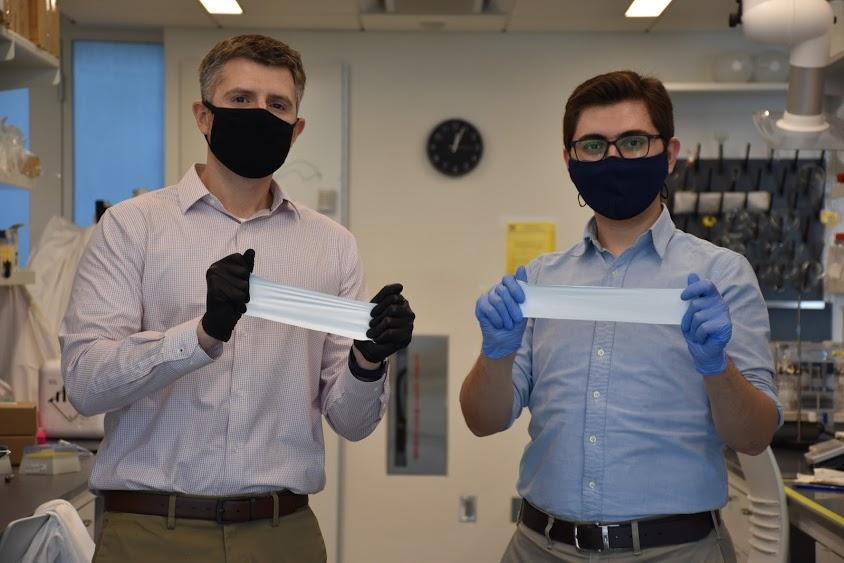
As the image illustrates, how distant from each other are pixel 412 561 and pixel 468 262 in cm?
153

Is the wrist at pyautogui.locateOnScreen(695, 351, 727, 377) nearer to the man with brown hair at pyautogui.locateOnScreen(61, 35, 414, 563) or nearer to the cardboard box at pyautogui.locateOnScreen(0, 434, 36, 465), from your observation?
the man with brown hair at pyautogui.locateOnScreen(61, 35, 414, 563)

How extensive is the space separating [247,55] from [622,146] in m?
0.76

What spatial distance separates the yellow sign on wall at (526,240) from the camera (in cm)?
516

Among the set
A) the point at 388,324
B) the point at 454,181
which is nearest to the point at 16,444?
the point at 388,324

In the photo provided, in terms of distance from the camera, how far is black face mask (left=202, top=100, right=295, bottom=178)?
6.61ft

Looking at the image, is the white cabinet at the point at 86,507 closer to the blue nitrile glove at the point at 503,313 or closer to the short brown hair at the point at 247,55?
the short brown hair at the point at 247,55

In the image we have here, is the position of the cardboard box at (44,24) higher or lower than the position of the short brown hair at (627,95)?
higher

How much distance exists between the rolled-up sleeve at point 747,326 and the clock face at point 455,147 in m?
3.27

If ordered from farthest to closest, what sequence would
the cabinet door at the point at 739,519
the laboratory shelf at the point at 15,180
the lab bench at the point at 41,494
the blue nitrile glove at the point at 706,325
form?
the cabinet door at the point at 739,519 → the laboratory shelf at the point at 15,180 → the lab bench at the point at 41,494 → the blue nitrile glove at the point at 706,325

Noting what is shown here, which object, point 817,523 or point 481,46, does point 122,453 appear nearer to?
point 817,523

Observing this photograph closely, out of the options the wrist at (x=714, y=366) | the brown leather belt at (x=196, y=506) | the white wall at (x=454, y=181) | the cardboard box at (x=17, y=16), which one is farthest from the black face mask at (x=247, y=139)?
the white wall at (x=454, y=181)

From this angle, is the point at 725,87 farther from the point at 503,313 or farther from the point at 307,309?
the point at 307,309

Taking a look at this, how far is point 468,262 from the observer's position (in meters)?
5.17

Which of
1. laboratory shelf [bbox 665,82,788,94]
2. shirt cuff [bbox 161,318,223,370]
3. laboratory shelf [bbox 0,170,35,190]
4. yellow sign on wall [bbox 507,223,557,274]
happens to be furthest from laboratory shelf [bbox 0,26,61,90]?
laboratory shelf [bbox 665,82,788,94]
